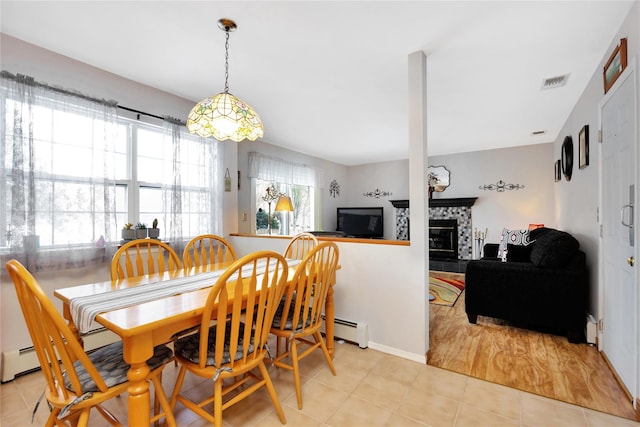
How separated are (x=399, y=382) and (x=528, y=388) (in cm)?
82

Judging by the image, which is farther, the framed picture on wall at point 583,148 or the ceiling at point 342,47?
the framed picture on wall at point 583,148

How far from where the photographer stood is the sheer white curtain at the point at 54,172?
207 centimetres

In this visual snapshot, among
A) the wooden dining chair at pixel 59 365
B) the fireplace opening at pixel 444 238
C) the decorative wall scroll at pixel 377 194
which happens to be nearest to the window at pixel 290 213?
the decorative wall scroll at pixel 377 194

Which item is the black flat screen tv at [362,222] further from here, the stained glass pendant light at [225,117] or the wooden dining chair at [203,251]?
the stained glass pendant light at [225,117]

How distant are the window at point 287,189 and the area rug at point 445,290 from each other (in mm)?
2621

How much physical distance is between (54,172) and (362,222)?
17.9 ft

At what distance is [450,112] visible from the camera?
11.9 feet

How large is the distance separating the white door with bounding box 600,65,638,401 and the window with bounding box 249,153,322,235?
3.92 metres

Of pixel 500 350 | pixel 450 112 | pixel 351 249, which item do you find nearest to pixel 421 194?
pixel 351 249

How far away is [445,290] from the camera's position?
4.29m

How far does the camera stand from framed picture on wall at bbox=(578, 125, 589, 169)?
276cm

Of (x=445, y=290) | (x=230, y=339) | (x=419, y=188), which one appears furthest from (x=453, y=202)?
(x=230, y=339)

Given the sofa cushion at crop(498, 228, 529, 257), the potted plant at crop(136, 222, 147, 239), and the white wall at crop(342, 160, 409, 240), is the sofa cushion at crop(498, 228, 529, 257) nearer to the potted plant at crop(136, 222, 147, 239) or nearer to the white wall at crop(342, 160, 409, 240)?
the white wall at crop(342, 160, 409, 240)

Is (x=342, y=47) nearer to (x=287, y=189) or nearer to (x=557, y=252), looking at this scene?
(x=557, y=252)
